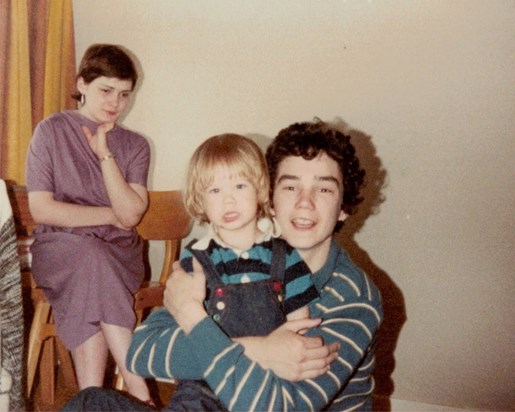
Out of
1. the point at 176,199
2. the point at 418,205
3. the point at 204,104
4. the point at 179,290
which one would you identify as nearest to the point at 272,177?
the point at 179,290

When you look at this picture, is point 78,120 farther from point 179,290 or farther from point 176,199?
point 179,290

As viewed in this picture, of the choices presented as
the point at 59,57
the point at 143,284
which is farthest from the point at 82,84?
the point at 59,57

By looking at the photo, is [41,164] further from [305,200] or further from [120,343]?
[305,200]

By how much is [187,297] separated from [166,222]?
43.3 inches

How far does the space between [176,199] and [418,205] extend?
0.85 m

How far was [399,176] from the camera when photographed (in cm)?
211

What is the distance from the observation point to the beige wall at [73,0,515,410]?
198cm

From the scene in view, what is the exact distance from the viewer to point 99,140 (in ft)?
5.96

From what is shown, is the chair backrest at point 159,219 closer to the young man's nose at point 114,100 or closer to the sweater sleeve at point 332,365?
the young man's nose at point 114,100

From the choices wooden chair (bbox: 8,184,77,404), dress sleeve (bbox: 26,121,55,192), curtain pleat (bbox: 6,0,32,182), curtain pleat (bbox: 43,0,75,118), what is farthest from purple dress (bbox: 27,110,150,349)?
curtain pleat (bbox: 43,0,75,118)

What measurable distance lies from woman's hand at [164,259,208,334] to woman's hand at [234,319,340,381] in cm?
8

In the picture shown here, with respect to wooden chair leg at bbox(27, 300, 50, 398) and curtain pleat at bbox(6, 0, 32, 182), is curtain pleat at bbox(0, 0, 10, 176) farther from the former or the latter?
wooden chair leg at bbox(27, 300, 50, 398)

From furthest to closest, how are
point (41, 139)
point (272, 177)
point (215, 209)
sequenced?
point (41, 139) → point (272, 177) → point (215, 209)

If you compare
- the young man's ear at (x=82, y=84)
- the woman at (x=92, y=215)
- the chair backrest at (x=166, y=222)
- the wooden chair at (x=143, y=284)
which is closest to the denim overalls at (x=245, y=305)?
the woman at (x=92, y=215)
